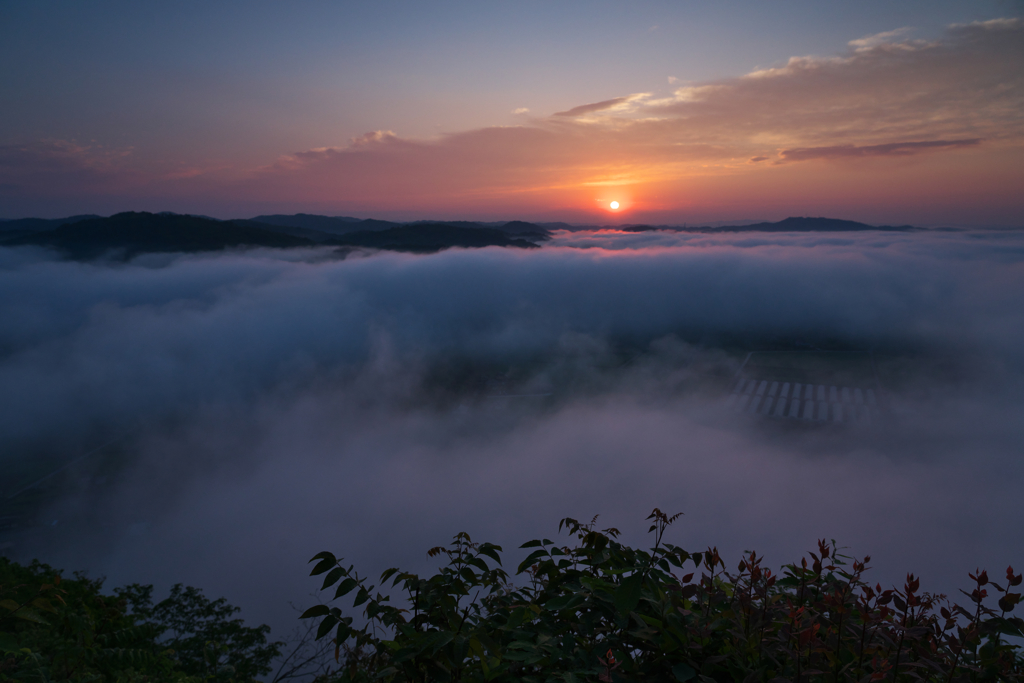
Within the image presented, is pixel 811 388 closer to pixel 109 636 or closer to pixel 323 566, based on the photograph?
pixel 109 636

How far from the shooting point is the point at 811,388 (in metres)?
97.4

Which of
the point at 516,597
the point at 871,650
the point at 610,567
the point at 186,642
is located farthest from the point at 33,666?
the point at 186,642

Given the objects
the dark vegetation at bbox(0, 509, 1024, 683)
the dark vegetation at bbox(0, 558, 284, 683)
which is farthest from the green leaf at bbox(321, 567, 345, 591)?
the dark vegetation at bbox(0, 558, 284, 683)

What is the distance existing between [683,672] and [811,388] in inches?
4563

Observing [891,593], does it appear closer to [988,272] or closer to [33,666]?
[33,666]

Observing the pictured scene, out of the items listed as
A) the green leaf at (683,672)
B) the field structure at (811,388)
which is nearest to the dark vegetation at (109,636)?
the green leaf at (683,672)

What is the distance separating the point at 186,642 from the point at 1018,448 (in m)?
123

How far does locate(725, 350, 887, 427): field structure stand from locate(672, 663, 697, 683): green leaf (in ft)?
327

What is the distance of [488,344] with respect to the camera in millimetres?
192875

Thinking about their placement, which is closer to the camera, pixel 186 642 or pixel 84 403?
pixel 186 642

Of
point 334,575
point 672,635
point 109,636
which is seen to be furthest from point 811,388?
point 334,575

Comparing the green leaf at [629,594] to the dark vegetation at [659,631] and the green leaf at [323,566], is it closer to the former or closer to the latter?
the dark vegetation at [659,631]

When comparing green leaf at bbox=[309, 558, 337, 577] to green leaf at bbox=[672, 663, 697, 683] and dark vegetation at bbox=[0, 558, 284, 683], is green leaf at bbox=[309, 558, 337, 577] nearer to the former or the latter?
green leaf at bbox=[672, 663, 697, 683]

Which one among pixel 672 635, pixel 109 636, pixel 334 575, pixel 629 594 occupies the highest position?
pixel 629 594
